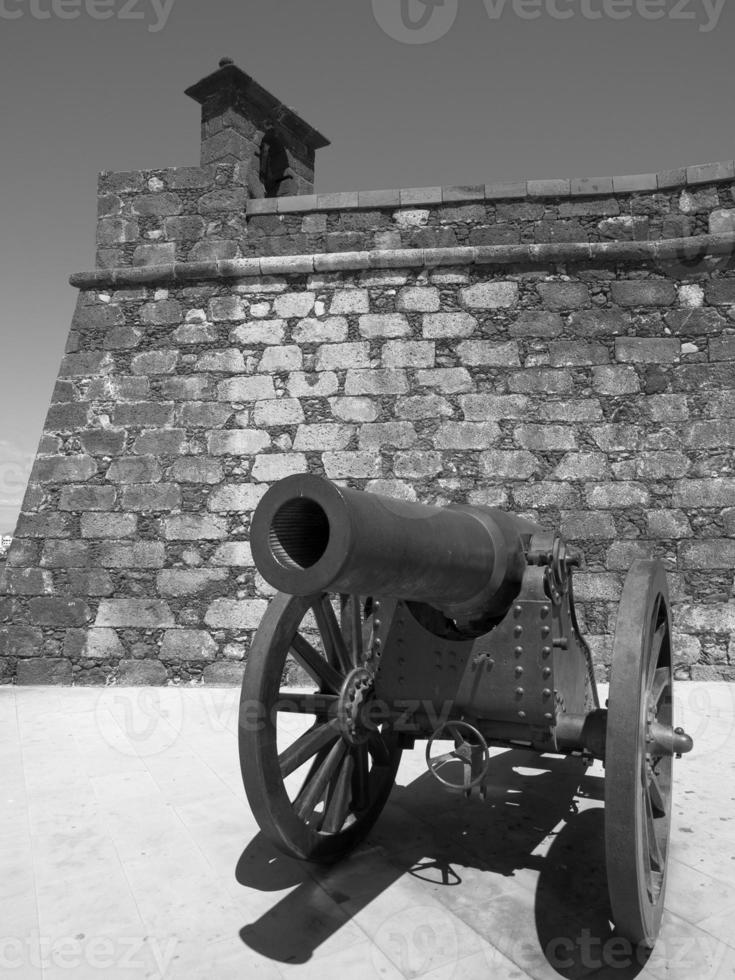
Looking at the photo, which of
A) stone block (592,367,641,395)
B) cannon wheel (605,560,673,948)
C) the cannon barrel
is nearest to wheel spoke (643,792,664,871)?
cannon wheel (605,560,673,948)

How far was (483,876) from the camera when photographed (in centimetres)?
272

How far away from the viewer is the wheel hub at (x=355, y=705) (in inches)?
110

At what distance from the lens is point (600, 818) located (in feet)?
10.7

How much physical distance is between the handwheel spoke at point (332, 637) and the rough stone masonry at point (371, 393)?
3.09m

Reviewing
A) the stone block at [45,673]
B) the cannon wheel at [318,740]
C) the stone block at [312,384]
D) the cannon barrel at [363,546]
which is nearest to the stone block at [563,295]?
the stone block at [312,384]

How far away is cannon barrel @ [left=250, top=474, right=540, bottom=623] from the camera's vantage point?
178cm

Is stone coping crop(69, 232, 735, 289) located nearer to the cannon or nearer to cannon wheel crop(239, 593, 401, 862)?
the cannon

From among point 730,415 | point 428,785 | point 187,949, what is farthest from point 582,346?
point 187,949

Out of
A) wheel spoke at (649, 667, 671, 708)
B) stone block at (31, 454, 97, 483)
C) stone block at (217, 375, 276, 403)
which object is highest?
stone block at (217, 375, 276, 403)

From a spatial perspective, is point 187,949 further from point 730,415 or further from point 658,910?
point 730,415

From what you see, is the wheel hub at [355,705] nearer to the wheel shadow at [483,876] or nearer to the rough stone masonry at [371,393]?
the wheel shadow at [483,876]

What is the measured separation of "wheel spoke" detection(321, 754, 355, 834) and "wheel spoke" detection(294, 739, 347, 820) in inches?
1.9

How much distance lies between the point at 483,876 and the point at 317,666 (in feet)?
3.07

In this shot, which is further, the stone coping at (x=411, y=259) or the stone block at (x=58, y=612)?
the stone block at (x=58, y=612)
